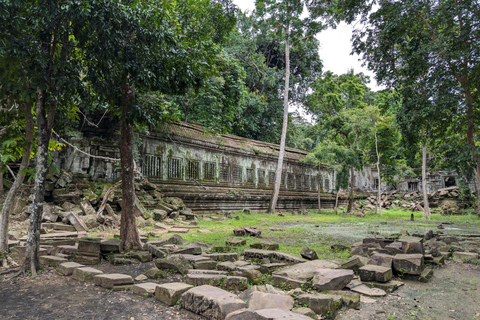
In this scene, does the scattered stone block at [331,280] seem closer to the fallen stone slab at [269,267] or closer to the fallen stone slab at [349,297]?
the fallen stone slab at [349,297]

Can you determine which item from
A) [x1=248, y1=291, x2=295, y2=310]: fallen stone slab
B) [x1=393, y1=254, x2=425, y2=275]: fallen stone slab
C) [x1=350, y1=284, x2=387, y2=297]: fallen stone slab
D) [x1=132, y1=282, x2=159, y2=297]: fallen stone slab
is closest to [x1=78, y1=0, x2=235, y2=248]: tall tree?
[x1=132, y1=282, x2=159, y2=297]: fallen stone slab

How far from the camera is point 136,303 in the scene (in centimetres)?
326

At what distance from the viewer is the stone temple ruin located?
11.3 metres

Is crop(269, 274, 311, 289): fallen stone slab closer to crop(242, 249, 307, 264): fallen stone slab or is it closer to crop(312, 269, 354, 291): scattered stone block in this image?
crop(312, 269, 354, 291): scattered stone block

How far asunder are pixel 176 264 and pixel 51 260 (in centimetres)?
196

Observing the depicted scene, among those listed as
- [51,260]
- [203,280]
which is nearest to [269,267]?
[203,280]

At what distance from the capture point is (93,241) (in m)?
5.14

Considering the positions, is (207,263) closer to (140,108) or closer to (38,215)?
(38,215)

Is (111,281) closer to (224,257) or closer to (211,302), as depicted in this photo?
(211,302)

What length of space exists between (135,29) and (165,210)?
7.43 m

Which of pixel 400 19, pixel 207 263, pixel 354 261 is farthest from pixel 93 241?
pixel 400 19

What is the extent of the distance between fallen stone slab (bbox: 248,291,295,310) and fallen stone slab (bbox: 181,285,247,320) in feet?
0.49

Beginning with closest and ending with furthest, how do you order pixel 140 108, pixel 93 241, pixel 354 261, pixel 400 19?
pixel 354 261 → pixel 93 241 → pixel 140 108 → pixel 400 19

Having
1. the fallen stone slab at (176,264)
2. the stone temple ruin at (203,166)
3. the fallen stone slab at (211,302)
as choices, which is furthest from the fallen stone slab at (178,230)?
the fallen stone slab at (211,302)
